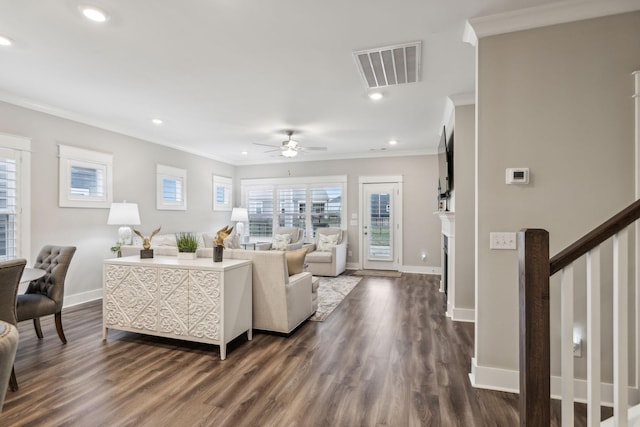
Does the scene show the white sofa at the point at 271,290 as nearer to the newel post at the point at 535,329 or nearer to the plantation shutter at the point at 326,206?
the newel post at the point at 535,329

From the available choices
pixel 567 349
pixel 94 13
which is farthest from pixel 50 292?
pixel 567 349

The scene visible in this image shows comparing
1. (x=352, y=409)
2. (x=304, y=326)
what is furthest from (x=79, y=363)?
(x=352, y=409)

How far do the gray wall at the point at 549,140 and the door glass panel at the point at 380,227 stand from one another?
4744mm

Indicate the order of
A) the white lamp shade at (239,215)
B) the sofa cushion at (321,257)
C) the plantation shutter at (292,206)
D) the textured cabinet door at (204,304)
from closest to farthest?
the textured cabinet door at (204,304), the sofa cushion at (321,257), the white lamp shade at (239,215), the plantation shutter at (292,206)

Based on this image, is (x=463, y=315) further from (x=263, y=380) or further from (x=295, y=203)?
(x=295, y=203)

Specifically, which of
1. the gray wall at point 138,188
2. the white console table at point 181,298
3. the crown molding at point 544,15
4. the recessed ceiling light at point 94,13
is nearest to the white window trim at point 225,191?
the gray wall at point 138,188

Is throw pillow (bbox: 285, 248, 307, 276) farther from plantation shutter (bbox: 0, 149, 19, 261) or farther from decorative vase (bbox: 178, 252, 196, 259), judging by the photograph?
plantation shutter (bbox: 0, 149, 19, 261)

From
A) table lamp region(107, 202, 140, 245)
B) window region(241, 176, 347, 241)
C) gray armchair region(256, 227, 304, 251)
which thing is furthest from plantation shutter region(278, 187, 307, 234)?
table lamp region(107, 202, 140, 245)

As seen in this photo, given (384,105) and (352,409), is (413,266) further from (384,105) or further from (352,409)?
(352,409)

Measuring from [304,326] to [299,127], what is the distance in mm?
3066

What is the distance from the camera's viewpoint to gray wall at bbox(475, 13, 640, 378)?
2.10 meters

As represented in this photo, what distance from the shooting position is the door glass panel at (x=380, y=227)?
712cm

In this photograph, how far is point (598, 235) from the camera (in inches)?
47.0

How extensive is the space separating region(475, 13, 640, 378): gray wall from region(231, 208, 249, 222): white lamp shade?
6.09 metres
